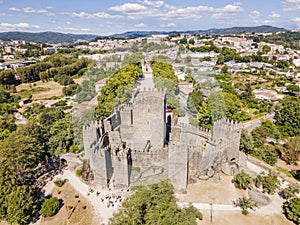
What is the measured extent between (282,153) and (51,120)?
30.1 meters

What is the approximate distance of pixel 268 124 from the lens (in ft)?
114

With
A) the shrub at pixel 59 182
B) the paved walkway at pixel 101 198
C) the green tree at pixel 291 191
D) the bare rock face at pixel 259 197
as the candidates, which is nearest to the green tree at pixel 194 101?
the bare rock face at pixel 259 197

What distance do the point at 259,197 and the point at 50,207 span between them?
17.3m

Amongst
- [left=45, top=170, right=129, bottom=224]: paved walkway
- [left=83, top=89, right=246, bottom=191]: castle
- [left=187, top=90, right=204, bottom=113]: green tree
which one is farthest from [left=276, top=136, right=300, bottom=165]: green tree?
[left=45, top=170, right=129, bottom=224]: paved walkway

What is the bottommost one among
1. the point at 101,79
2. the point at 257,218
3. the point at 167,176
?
the point at 257,218

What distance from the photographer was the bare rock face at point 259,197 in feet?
65.9

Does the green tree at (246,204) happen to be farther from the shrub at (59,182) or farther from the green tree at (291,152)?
the shrub at (59,182)

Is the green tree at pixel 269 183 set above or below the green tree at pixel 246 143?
below

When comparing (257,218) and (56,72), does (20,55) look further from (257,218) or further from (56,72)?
(257,218)

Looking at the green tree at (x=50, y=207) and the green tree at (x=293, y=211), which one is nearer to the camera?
the green tree at (x=293, y=211)

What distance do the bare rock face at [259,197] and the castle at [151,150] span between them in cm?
276

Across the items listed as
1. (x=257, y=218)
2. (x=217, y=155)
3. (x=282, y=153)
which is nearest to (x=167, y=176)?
(x=217, y=155)

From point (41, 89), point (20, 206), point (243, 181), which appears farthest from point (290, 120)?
point (41, 89)

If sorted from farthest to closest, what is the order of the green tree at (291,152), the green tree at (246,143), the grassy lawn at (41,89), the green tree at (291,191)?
1. the grassy lawn at (41,89)
2. the green tree at (246,143)
3. the green tree at (291,152)
4. the green tree at (291,191)
